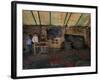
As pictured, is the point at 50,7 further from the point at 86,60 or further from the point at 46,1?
the point at 86,60

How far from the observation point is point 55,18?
200cm

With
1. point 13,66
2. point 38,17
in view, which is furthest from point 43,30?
point 13,66

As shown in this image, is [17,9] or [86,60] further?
[86,60]

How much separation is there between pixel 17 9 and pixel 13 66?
51cm

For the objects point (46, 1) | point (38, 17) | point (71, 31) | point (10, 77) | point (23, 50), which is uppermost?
point (46, 1)

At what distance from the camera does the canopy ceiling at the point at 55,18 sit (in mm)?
1925

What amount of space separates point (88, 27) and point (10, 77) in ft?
3.00

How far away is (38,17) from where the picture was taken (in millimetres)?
1950

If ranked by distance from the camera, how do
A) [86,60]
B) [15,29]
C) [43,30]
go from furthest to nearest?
[86,60] → [43,30] → [15,29]

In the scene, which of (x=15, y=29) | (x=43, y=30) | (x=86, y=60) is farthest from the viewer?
(x=86, y=60)

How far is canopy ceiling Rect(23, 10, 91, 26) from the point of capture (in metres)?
1.92

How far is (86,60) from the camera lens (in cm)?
213

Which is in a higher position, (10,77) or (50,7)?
(50,7)

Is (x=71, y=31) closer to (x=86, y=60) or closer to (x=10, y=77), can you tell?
(x=86, y=60)
